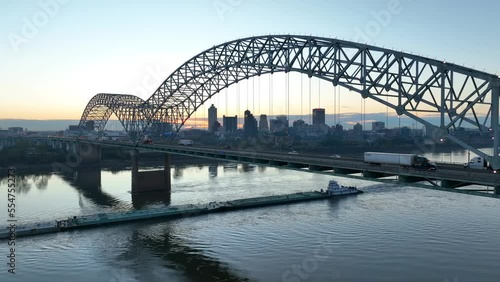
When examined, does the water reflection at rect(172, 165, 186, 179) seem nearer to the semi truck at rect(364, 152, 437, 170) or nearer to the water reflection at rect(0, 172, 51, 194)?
the water reflection at rect(0, 172, 51, 194)

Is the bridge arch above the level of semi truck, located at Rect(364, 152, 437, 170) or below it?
above

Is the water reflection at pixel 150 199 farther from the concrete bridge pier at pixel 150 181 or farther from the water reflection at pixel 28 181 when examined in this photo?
the water reflection at pixel 28 181

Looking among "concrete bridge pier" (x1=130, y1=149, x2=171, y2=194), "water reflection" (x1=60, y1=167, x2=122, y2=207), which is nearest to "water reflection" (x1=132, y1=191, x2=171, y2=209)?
"concrete bridge pier" (x1=130, y1=149, x2=171, y2=194)

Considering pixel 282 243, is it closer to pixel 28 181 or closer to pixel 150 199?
pixel 150 199

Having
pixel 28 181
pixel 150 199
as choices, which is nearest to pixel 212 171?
pixel 150 199

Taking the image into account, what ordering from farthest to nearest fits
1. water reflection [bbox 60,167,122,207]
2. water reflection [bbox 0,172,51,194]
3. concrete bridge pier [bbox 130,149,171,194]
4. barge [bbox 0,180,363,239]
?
water reflection [bbox 0,172,51,194]
concrete bridge pier [bbox 130,149,171,194]
water reflection [bbox 60,167,122,207]
barge [bbox 0,180,363,239]

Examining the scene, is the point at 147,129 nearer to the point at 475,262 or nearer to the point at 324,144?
the point at 475,262
